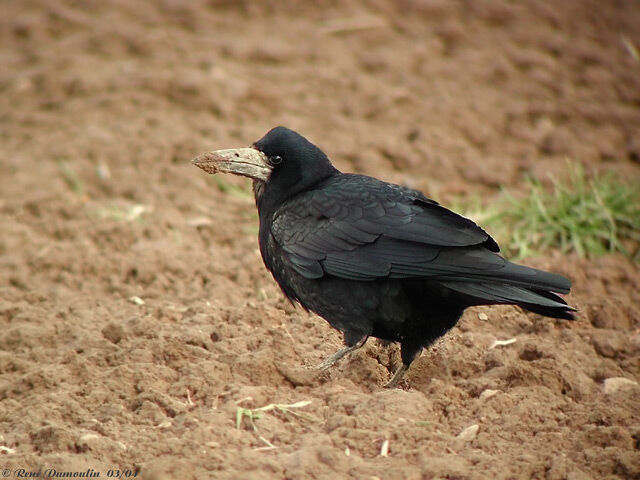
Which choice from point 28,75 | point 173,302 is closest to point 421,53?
point 28,75

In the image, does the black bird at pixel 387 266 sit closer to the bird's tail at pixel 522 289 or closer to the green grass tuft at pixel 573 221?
the bird's tail at pixel 522 289

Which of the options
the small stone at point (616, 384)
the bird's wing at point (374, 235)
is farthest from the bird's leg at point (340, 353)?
the small stone at point (616, 384)

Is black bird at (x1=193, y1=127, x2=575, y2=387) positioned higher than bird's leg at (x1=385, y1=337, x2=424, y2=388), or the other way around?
black bird at (x1=193, y1=127, x2=575, y2=387)

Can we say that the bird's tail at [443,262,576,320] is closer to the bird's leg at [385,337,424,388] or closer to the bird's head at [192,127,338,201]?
the bird's leg at [385,337,424,388]

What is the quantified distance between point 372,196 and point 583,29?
5.94m

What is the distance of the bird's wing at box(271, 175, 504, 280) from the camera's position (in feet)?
14.9

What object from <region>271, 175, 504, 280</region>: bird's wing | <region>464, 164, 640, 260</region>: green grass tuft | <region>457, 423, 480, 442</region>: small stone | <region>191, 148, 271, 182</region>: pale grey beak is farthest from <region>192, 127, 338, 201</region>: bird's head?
<region>464, 164, 640, 260</region>: green grass tuft

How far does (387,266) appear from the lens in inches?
182

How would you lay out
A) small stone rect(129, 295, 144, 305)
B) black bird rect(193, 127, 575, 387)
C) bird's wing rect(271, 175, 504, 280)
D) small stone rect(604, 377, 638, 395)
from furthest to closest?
small stone rect(129, 295, 144, 305) → small stone rect(604, 377, 638, 395) → bird's wing rect(271, 175, 504, 280) → black bird rect(193, 127, 575, 387)

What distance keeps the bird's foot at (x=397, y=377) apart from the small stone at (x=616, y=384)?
105 centimetres

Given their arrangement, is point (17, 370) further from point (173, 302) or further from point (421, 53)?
point (421, 53)

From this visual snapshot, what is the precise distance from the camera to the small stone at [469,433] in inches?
164

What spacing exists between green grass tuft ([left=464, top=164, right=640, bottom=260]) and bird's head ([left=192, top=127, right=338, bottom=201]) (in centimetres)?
189

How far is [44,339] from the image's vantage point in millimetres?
5211
